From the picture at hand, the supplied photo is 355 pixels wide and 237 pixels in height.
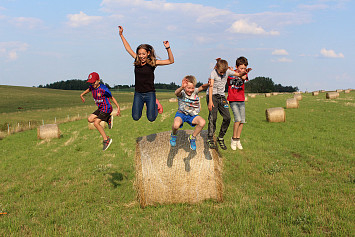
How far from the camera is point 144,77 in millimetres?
6645

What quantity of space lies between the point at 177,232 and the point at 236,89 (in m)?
4.20

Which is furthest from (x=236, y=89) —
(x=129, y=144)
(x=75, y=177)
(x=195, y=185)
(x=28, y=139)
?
(x=28, y=139)

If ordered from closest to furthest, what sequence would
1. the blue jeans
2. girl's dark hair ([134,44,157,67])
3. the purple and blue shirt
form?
girl's dark hair ([134,44,157,67]), the blue jeans, the purple and blue shirt

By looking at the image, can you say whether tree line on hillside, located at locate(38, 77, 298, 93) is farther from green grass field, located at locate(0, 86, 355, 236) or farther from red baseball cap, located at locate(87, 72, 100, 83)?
red baseball cap, located at locate(87, 72, 100, 83)

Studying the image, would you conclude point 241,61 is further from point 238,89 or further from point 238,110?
point 238,110

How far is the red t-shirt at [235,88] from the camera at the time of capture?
796cm

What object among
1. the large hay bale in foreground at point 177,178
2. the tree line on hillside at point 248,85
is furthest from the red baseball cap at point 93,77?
the tree line on hillside at point 248,85

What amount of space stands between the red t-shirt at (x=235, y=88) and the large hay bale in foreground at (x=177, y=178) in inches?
73.3

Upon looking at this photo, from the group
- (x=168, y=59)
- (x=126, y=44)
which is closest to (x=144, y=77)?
(x=168, y=59)

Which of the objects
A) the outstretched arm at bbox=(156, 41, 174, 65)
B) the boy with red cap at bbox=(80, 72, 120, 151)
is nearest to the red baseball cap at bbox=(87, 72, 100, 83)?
the boy with red cap at bbox=(80, 72, 120, 151)

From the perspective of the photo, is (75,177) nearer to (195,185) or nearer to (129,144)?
(195,185)

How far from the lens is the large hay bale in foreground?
812cm

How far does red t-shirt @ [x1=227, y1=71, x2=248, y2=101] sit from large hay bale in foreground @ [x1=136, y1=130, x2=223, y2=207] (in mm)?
1863

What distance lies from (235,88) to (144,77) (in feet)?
9.23
